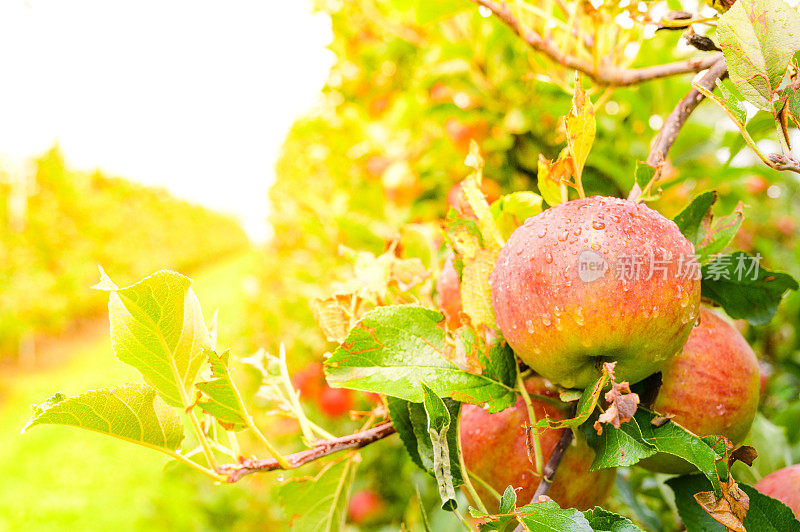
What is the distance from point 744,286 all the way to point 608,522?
0.29 metres

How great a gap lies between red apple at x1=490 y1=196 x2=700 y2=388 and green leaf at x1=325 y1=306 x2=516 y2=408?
44 mm

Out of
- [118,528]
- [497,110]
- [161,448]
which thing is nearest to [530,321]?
[161,448]

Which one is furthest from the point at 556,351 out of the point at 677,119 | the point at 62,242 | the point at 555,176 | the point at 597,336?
the point at 62,242

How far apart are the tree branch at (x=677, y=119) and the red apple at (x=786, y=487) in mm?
293

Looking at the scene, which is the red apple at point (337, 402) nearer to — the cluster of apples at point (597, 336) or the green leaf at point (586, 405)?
the cluster of apples at point (597, 336)

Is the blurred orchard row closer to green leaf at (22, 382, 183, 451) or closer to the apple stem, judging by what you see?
green leaf at (22, 382, 183, 451)

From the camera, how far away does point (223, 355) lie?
415mm

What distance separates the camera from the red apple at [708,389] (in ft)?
1.52

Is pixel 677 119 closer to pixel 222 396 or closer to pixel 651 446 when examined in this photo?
pixel 651 446

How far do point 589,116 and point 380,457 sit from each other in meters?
1.39

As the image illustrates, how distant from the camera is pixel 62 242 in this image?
886cm

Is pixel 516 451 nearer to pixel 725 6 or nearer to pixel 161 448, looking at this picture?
pixel 161 448

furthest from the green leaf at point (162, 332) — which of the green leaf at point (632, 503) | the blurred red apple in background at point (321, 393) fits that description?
the blurred red apple in background at point (321, 393)

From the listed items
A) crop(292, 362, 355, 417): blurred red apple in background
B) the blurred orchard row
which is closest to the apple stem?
crop(292, 362, 355, 417): blurred red apple in background
